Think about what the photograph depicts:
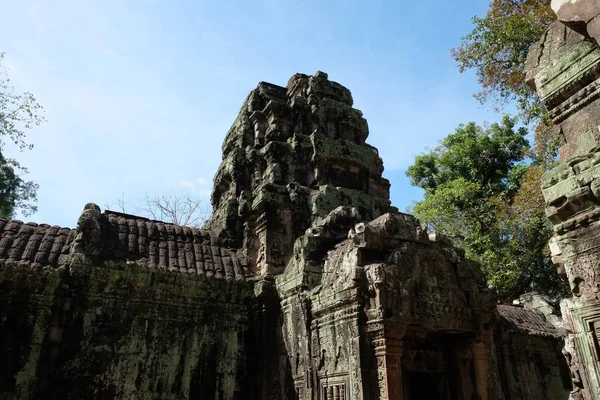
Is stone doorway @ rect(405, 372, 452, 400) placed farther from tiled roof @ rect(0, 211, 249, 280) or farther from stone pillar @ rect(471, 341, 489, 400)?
tiled roof @ rect(0, 211, 249, 280)

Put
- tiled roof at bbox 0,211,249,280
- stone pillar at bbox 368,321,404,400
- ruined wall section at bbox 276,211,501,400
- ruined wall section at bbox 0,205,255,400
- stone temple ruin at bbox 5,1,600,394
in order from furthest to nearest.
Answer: tiled roof at bbox 0,211,249,280 → ruined wall section at bbox 0,205,255,400 → stone temple ruin at bbox 5,1,600,394 → ruined wall section at bbox 276,211,501,400 → stone pillar at bbox 368,321,404,400

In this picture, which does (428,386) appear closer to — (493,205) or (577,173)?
(577,173)

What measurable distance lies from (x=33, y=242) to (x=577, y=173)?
8.03 m

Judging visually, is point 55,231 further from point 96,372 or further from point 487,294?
point 487,294

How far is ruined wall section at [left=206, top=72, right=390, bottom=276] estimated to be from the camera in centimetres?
932

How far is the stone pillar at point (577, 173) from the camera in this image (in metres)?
3.37

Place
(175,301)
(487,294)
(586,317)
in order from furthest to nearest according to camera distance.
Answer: (175,301) < (487,294) < (586,317)

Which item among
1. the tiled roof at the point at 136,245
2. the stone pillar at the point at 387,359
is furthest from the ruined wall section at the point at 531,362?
the tiled roof at the point at 136,245

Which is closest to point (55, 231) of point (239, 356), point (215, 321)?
point (215, 321)

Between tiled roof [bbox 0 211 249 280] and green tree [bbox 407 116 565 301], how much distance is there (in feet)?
38.8

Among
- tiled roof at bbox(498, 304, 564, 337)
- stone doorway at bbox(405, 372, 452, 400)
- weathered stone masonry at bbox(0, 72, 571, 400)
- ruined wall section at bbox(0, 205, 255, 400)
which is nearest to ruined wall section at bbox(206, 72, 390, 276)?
weathered stone masonry at bbox(0, 72, 571, 400)

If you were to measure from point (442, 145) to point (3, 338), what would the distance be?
79.6ft

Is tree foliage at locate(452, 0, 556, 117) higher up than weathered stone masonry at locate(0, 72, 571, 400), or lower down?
higher up

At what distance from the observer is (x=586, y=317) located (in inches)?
133
